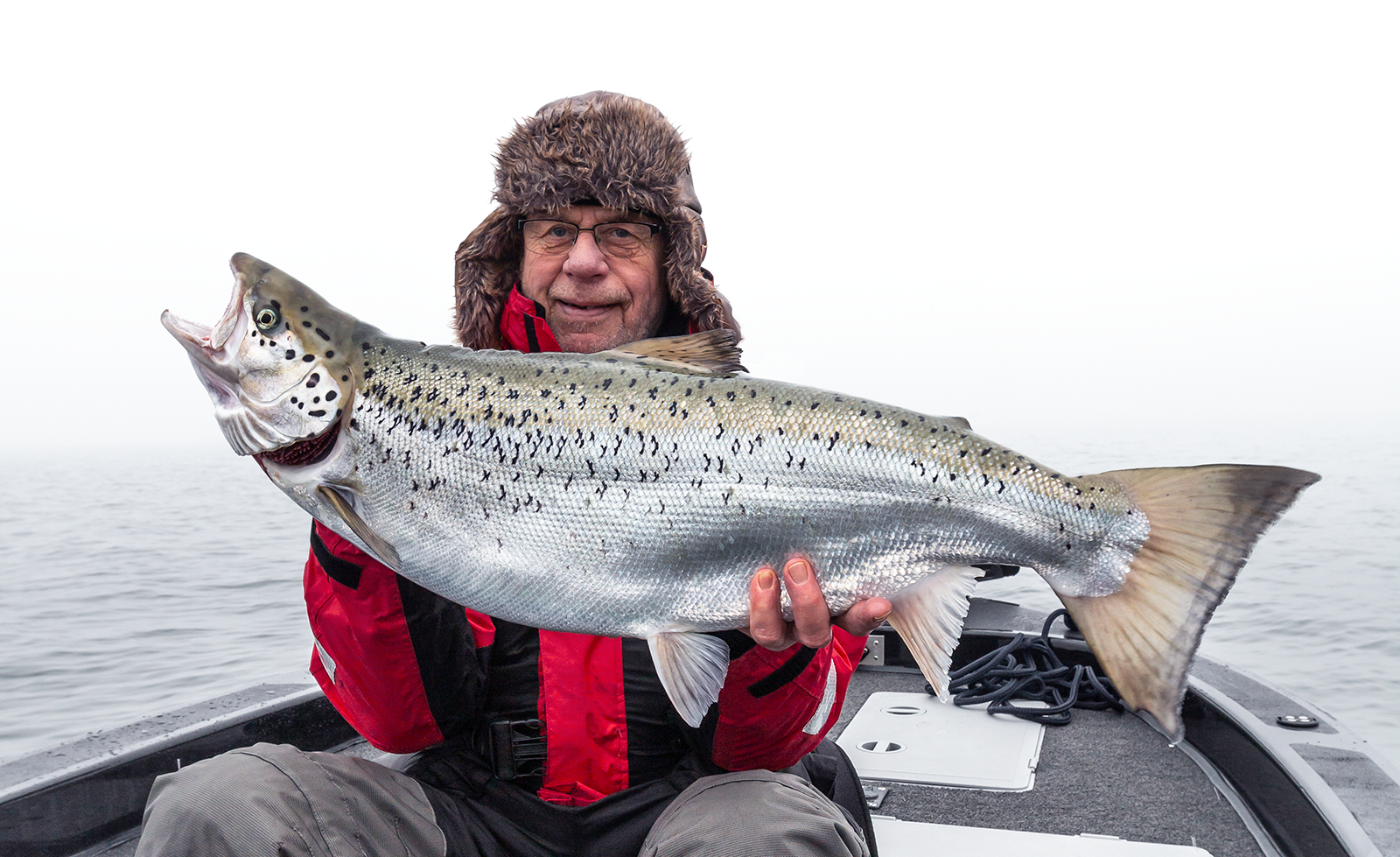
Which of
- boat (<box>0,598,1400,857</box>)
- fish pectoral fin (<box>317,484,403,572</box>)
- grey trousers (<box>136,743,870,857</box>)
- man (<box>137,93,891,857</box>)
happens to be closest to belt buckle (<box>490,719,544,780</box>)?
man (<box>137,93,891,857</box>)

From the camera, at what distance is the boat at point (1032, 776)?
347cm

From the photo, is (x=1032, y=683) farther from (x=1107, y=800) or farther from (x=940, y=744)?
(x=1107, y=800)

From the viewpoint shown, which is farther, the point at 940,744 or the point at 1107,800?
the point at 940,744

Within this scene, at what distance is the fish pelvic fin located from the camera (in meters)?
2.10

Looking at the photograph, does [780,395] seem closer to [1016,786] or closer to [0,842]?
[1016,786]

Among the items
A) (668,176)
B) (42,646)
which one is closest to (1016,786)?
(668,176)

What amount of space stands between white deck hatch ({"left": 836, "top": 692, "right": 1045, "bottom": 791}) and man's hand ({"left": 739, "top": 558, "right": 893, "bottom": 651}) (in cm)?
217

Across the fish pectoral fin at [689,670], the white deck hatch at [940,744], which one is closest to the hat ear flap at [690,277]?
the fish pectoral fin at [689,670]

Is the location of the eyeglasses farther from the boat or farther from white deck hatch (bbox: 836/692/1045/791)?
A: white deck hatch (bbox: 836/692/1045/791)

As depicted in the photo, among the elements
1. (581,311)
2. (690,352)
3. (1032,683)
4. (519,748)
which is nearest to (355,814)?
(519,748)

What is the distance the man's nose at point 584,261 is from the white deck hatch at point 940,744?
8.17 ft

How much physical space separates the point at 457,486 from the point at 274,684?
11.3 ft

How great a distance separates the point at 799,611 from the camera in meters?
2.26

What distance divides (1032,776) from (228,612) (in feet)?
43.5
